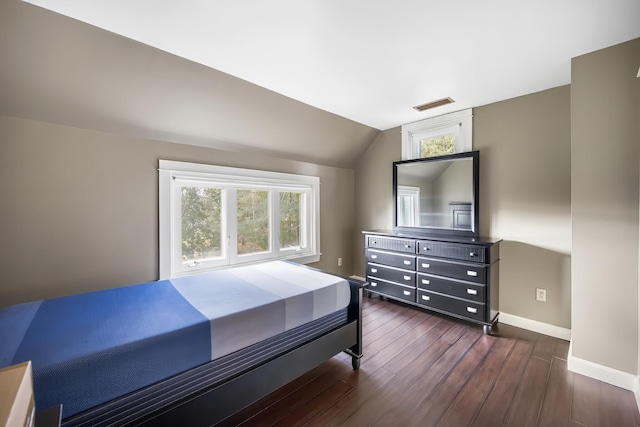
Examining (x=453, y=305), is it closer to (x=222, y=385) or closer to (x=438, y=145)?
(x=438, y=145)

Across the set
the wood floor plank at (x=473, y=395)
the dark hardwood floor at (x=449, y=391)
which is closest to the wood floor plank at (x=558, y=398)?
the dark hardwood floor at (x=449, y=391)

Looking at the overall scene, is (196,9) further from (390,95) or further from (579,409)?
(579,409)

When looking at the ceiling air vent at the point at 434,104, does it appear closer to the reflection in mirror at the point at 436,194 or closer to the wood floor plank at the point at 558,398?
the reflection in mirror at the point at 436,194

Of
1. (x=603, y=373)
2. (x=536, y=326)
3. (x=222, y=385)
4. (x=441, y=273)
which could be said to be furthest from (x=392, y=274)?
(x=222, y=385)

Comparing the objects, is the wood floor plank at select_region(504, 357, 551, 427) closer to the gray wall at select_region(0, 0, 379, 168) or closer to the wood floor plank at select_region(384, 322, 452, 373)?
the wood floor plank at select_region(384, 322, 452, 373)

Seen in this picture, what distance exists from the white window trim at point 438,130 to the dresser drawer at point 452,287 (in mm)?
1495

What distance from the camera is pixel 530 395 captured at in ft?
5.87

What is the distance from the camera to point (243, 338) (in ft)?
4.84

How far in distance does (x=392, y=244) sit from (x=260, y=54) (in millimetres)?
2403

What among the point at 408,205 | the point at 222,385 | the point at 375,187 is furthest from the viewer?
the point at 375,187

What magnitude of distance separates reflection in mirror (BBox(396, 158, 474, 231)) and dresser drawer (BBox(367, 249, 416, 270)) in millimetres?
509

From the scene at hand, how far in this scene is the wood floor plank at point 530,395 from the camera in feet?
5.23

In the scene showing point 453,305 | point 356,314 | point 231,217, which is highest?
point 231,217

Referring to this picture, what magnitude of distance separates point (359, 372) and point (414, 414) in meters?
0.49
